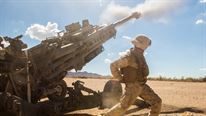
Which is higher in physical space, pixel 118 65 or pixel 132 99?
pixel 118 65

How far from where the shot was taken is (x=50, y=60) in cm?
1347

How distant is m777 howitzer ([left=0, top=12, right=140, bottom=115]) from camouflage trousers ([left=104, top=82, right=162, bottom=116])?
14.5 ft

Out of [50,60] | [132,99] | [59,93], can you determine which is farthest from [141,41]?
[59,93]

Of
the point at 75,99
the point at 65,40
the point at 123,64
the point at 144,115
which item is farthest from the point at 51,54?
the point at 123,64

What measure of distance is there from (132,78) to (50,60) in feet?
16.9

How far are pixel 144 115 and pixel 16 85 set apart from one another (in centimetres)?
368

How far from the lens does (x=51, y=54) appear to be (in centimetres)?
1345

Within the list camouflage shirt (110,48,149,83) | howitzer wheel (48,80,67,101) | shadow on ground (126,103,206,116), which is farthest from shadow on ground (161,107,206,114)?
camouflage shirt (110,48,149,83)

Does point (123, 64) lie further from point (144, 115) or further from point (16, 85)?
point (16, 85)

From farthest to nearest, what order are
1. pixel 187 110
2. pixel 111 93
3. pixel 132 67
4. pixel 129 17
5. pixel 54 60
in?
pixel 129 17
pixel 111 93
pixel 54 60
pixel 187 110
pixel 132 67

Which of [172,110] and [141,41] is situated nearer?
[141,41]

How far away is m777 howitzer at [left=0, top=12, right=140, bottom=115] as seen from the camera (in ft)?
40.9

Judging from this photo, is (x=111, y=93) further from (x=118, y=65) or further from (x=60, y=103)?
(x=118, y=65)

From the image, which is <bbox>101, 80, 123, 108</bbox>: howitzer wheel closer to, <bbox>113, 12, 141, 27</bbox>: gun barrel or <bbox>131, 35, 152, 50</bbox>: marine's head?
<bbox>113, 12, 141, 27</bbox>: gun barrel
